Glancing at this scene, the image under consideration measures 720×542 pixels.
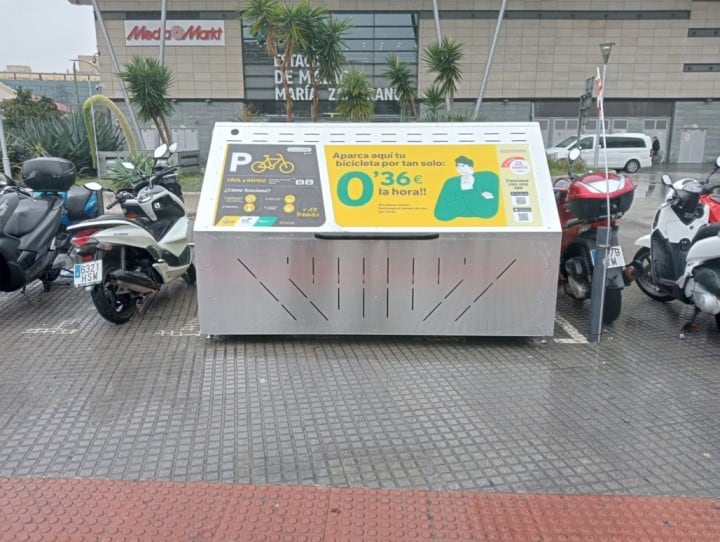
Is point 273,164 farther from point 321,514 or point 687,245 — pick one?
point 687,245

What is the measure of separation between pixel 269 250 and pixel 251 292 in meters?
0.40

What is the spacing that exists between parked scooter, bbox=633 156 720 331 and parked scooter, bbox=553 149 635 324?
1.53ft

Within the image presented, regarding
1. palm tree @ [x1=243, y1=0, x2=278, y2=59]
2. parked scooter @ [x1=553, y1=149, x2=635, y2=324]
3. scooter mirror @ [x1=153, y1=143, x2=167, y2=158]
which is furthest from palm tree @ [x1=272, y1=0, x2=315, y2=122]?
parked scooter @ [x1=553, y1=149, x2=635, y2=324]

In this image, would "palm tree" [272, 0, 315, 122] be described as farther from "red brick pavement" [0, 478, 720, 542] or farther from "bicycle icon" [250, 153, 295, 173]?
"red brick pavement" [0, 478, 720, 542]

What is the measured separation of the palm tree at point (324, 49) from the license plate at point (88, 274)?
12.2 m

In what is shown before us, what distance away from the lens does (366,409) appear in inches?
140

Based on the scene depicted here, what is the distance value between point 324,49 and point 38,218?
40.6 ft

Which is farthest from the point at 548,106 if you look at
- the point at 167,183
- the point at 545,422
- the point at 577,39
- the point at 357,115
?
the point at 545,422

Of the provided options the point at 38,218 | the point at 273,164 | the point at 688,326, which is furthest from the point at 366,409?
the point at 38,218

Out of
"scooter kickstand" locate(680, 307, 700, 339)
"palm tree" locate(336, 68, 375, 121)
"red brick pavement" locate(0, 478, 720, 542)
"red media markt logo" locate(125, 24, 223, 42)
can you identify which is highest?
"red media markt logo" locate(125, 24, 223, 42)

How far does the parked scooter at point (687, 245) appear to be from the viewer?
15.4 ft

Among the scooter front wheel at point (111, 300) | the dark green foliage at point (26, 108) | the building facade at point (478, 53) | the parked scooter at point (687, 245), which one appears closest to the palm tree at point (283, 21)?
the scooter front wheel at point (111, 300)

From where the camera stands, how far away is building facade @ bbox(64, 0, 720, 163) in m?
28.8

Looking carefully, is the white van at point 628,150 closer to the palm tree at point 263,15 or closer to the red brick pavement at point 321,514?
the palm tree at point 263,15
